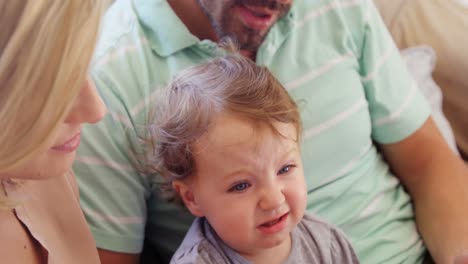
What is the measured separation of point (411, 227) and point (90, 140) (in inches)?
26.5

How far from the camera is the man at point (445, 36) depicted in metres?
1.50

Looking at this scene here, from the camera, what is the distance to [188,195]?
884 millimetres

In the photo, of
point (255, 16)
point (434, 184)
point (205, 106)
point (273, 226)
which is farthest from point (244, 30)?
point (434, 184)

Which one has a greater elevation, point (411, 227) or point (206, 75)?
point (206, 75)

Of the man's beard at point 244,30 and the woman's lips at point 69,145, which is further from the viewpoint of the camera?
the man's beard at point 244,30

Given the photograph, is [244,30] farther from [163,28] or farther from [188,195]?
[188,195]

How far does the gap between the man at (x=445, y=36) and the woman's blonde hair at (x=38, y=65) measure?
1.13 metres

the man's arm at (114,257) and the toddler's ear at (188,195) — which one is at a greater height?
the toddler's ear at (188,195)

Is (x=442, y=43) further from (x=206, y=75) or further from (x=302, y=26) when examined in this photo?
(x=206, y=75)

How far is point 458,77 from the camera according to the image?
150 centimetres

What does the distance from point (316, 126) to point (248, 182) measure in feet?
1.03

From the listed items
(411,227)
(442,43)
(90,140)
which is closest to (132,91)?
(90,140)

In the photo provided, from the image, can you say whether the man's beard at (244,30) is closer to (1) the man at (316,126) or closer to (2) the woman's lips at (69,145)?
(1) the man at (316,126)

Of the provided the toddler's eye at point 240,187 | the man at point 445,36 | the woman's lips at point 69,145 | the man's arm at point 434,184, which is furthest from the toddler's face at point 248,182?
the man at point 445,36
